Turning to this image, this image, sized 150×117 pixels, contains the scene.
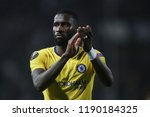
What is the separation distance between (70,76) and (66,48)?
291mm

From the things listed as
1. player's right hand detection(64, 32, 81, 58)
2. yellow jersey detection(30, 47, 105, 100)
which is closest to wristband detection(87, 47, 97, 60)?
player's right hand detection(64, 32, 81, 58)

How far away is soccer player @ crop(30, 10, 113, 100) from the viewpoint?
178 inches

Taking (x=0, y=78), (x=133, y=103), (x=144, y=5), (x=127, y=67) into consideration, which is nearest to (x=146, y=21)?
(x=144, y=5)

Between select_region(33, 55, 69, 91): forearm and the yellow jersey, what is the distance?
0.15 metres

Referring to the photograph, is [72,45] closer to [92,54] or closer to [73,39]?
[73,39]

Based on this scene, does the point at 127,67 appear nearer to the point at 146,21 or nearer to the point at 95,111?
the point at 146,21

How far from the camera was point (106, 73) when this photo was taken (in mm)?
4559

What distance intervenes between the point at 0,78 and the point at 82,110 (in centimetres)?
416

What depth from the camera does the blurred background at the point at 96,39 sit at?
8.83 m

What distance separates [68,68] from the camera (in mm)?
4758

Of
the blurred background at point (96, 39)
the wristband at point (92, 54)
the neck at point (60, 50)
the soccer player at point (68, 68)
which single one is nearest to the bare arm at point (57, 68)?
the soccer player at point (68, 68)

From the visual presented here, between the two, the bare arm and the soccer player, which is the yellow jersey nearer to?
the soccer player

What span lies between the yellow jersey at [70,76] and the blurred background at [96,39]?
3.78m

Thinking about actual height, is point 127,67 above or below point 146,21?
below
